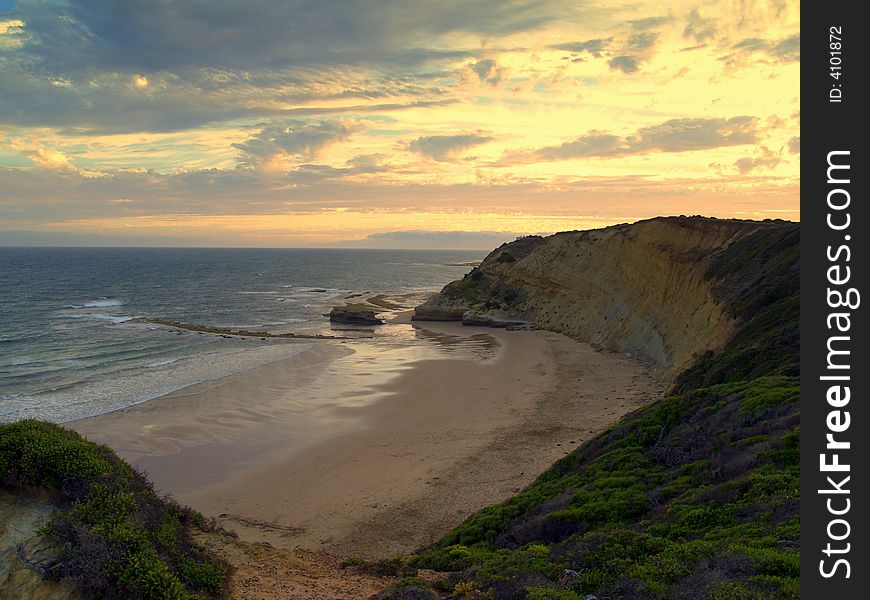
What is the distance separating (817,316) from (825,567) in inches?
95.4

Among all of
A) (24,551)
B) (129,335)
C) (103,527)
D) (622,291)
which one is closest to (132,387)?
(129,335)

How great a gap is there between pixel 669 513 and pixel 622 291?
108 feet

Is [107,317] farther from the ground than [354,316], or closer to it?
farther from the ground

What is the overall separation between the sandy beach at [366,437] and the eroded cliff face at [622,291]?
8.98 feet

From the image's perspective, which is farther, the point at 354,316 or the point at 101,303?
the point at 101,303

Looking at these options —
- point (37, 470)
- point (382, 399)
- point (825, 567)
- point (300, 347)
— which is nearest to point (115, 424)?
point (382, 399)

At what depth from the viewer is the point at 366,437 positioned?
69.5ft

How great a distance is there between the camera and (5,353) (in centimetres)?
3738

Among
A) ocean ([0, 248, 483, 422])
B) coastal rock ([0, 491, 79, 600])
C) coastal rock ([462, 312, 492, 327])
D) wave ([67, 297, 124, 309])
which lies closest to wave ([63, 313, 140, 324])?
ocean ([0, 248, 483, 422])

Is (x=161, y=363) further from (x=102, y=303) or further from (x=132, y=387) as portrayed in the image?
(x=102, y=303)

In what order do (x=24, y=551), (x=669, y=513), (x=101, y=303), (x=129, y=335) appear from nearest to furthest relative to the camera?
1. (x=24, y=551)
2. (x=669, y=513)
3. (x=129, y=335)
4. (x=101, y=303)

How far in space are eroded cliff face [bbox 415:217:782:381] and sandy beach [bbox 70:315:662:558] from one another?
274cm

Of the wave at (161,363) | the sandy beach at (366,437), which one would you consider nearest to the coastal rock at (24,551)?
the sandy beach at (366,437)

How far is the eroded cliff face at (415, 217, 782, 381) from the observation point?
29391 mm
